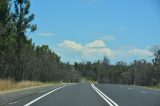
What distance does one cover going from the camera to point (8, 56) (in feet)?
220

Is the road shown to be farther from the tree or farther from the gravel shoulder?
the tree

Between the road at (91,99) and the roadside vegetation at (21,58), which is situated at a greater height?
the roadside vegetation at (21,58)

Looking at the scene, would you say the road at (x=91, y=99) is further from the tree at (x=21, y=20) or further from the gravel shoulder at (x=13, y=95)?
the tree at (x=21, y=20)

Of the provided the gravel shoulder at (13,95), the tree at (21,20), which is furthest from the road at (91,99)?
the tree at (21,20)

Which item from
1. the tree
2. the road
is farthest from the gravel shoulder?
the tree

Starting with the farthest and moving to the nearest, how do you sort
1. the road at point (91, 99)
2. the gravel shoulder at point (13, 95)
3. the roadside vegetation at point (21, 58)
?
the roadside vegetation at point (21, 58) < the road at point (91, 99) < the gravel shoulder at point (13, 95)

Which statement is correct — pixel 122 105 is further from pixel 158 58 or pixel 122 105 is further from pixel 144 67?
pixel 144 67

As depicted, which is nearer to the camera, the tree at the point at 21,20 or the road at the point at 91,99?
the road at the point at 91,99

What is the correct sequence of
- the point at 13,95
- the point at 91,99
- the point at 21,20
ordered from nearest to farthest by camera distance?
the point at 13,95 < the point at 91,99 < the point at 21,20

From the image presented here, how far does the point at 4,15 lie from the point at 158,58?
57.2 meters

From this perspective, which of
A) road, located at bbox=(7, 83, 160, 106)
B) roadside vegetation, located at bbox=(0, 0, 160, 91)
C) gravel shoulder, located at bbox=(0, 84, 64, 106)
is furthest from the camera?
roadside vegetation, located at bbox=(0, 0, 160, 91)

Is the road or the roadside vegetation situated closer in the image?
the road

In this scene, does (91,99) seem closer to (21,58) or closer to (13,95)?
(13,95)

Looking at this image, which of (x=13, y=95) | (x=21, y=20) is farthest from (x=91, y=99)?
(x=21, y=20)
